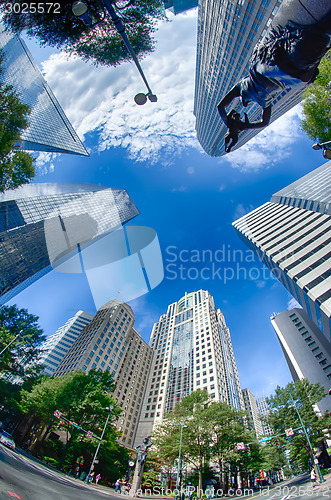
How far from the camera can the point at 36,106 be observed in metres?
45.6

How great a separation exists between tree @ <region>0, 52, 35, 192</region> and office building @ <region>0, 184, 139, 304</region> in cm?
3188

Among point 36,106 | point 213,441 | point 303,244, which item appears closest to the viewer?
point 213,441

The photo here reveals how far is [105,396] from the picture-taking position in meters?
21.1

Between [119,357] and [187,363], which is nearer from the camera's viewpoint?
[119,357]

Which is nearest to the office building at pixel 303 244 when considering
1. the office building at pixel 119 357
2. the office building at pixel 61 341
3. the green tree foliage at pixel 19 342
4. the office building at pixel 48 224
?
the green tree foliage at pixel 19 342

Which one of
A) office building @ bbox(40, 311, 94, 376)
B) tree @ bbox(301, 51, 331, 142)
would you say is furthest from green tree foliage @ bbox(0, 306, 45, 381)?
office building @ bbox(40, 311, 94, 376)

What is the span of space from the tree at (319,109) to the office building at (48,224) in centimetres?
4305

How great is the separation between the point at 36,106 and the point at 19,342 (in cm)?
4932

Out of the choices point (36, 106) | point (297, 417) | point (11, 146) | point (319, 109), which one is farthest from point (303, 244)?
point (36, 106)

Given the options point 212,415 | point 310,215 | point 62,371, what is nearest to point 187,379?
point 62,371

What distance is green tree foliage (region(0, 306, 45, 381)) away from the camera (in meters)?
24.3

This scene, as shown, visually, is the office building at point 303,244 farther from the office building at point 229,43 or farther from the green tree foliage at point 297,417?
the office building at point 229,43

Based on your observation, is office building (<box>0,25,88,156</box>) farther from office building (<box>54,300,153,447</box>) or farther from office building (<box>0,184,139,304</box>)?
office building (<box>54,300,153,447</box>)

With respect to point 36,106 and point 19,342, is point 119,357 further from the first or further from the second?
point 36,106
